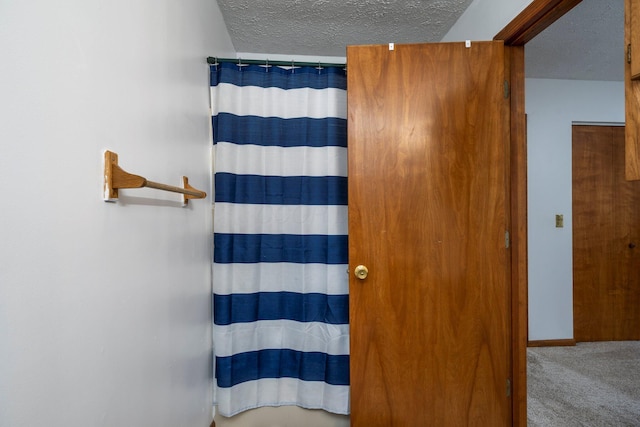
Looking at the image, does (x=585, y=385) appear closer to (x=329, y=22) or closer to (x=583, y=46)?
(x=583, y=46)

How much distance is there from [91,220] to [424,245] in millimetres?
1308

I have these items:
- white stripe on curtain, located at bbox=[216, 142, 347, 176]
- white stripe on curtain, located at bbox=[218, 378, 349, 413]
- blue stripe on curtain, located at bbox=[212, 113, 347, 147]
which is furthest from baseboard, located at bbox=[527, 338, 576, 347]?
blue stripe on curtain, located at bbox=[212, 113, 347, 147]

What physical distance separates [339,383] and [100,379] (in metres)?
1.21

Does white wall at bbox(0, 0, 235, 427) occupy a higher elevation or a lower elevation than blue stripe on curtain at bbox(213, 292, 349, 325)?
higher

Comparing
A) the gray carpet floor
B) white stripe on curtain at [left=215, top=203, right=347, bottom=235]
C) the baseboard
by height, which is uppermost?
white stripe on curtain at [left=215, top=203, right=347, bottom=235]

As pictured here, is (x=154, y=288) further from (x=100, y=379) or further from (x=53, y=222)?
(x=53, y=222)

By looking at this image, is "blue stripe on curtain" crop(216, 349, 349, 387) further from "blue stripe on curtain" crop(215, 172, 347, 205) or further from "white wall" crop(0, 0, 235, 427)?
"blue stripe on curtain" crop(215, 172, 347, 205)

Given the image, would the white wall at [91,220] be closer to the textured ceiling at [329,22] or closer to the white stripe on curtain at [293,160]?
the white stripe on curtain at [293,160]

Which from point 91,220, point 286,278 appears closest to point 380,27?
point 286,278

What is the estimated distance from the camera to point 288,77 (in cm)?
162

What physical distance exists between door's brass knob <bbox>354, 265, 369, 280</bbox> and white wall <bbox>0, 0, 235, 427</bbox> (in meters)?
0.78

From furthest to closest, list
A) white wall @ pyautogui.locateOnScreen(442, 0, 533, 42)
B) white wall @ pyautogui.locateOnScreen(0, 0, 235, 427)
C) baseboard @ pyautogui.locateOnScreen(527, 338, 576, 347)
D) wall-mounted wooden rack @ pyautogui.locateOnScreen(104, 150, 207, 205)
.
→ baseboard @ pyautogui.locateOnScreen(527, 338, 576, 347), white wall @ pyautogui.locateOnScreen(442, 0, 533, 42), wall-mounted wooden rack @ pyautogui.locateOnScreen(104, 150, 207, 205), white wall @ pyautogui.locateOnScreen(0, 0, 235, 427)

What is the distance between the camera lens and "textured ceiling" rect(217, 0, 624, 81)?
67.9 inches

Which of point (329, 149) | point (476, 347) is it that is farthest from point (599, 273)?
point (329, 149)
